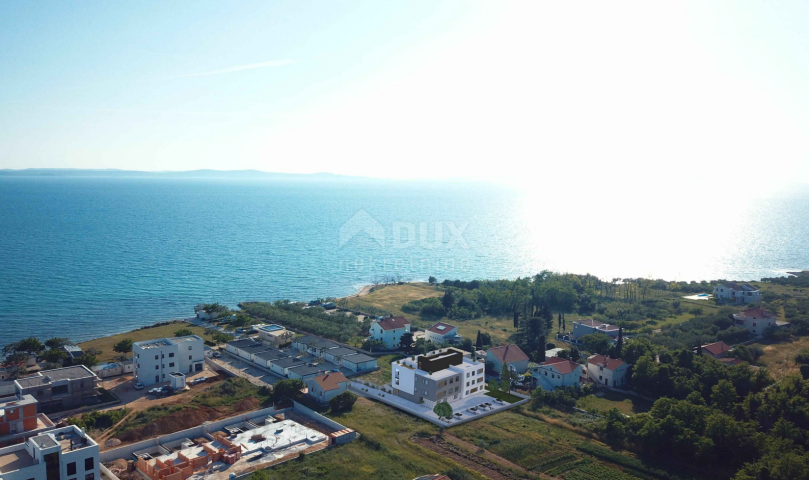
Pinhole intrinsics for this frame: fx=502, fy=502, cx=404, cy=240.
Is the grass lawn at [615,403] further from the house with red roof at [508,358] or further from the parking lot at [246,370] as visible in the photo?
the parking lot at [246,370]

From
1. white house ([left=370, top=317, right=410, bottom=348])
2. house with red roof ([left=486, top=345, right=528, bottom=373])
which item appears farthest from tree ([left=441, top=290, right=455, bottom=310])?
house with red roof ([left=486, top=345, right=528, bottom=373])

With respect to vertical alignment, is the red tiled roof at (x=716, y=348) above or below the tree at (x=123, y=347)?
above

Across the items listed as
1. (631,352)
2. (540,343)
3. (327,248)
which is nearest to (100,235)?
(327,248)

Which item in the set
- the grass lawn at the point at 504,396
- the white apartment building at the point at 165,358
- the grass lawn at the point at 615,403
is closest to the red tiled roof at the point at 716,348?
the grass lawn at the point at 615,403

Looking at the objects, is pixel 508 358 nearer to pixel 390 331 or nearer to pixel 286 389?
pixel 390 331

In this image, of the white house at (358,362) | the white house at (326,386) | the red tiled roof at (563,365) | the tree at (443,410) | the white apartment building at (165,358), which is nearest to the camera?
the tree at (443,410)
